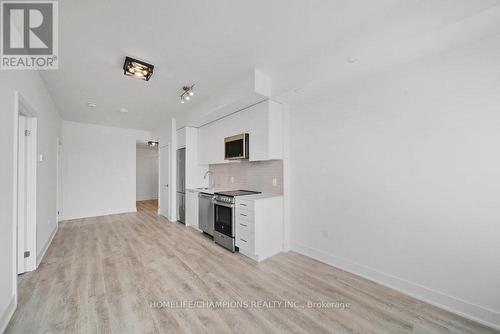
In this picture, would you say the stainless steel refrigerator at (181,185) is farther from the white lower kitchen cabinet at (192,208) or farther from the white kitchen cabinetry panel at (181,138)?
the white lower kitchen cabinet at (192,208)

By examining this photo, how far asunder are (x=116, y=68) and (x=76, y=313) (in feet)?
9.39

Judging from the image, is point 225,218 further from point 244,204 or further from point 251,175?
point 251,175

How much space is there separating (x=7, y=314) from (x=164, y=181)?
14.3 feet

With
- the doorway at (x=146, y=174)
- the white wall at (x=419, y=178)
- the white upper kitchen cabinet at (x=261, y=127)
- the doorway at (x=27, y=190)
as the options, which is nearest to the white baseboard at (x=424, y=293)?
the white wall at (x=419, y=178)

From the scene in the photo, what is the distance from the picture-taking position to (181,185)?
510 cm

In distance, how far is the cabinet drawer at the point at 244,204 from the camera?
9.80 feet

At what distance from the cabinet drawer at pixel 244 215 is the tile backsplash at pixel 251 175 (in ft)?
2.38

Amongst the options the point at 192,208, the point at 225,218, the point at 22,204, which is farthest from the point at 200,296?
the point at 22,204

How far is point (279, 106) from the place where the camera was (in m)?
3.33

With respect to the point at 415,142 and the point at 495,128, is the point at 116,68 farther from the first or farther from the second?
the point at 495,128

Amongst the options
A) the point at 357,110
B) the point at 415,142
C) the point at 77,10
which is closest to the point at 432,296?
the point at 415,142

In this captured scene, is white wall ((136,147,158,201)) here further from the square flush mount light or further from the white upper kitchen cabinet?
the square flush mount light

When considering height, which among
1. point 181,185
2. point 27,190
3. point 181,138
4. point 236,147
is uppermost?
point 181,138

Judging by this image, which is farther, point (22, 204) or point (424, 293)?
point (22, 204)
